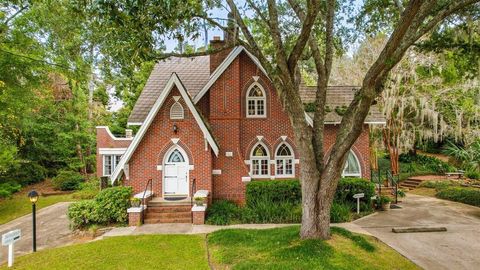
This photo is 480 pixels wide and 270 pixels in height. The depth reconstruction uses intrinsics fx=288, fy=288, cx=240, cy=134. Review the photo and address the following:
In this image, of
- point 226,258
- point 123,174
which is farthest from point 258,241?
point 123,174

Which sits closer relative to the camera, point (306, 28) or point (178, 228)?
point (306, 28)

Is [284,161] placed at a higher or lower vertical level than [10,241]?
higher

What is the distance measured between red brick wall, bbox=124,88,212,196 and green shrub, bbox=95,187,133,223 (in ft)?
4.66

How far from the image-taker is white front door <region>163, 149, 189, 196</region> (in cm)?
1242

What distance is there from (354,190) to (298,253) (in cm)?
625

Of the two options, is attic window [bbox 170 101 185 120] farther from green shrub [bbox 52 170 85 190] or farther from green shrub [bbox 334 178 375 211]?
green shrub [bbox 52 170 85 190]

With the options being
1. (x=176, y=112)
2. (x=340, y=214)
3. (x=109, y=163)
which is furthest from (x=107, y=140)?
(x=340, y=214)

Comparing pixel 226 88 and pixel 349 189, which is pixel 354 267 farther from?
pixel 226 88

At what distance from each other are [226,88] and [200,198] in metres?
5.17

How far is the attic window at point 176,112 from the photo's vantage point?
12.2m

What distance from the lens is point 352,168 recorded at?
46.2 feet

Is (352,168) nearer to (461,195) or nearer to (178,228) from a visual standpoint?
(461,195)

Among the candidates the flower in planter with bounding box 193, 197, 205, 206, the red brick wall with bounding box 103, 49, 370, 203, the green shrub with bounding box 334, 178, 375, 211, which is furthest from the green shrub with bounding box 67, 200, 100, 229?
the green shrub with bounding box 334, 178, 375, 211

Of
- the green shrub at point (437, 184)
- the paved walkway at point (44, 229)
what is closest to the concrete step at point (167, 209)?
the paved walkway at point (44, 229)
